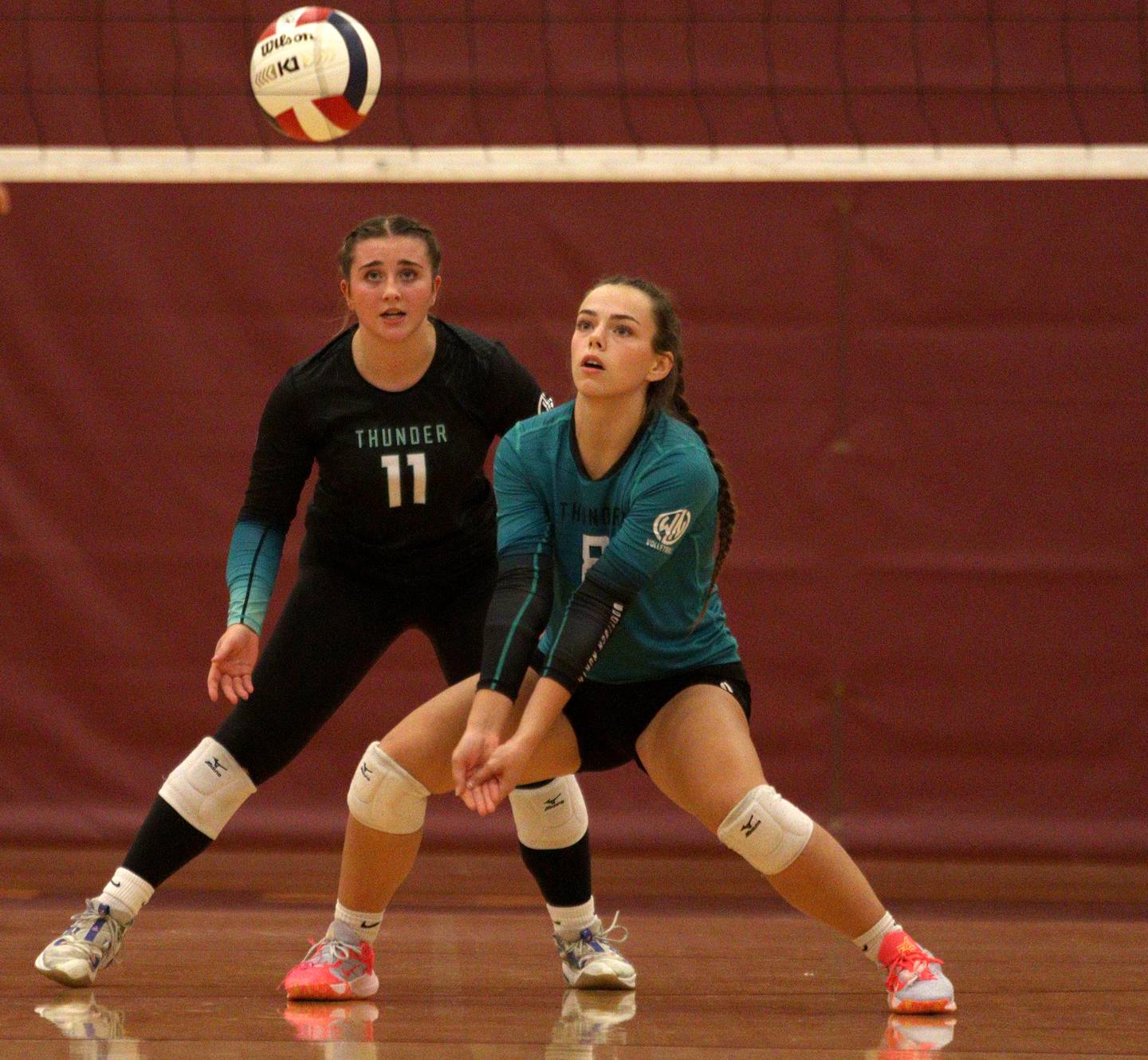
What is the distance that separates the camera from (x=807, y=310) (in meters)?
5.69

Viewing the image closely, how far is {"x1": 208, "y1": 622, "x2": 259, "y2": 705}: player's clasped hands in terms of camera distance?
3566 mm

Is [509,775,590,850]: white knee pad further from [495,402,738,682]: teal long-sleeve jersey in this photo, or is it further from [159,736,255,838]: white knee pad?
[159,736,255,838]: white knee pad

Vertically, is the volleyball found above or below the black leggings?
above

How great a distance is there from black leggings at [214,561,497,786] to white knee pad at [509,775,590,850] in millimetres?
319

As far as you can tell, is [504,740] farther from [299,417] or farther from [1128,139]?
[1128,139]

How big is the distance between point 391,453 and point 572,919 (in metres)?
1.14

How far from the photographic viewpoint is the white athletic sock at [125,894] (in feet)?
11.6

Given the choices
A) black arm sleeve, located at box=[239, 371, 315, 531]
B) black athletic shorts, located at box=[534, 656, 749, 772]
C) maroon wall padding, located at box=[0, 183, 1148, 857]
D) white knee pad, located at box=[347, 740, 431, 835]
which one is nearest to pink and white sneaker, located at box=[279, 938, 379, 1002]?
white knee pad, located at box=[347, 740, 431, 835]

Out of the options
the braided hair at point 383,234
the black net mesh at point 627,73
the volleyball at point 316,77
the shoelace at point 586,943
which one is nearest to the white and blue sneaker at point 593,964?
the shoelace at point 586,943

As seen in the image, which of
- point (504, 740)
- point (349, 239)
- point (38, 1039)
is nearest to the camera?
point (38, 1039)

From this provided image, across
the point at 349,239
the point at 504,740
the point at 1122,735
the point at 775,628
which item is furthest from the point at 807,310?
the point at 504,740

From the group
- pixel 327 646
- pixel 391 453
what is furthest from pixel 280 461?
pixel 327 646

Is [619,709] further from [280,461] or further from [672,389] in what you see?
[280,461]

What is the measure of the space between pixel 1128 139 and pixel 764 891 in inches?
117
